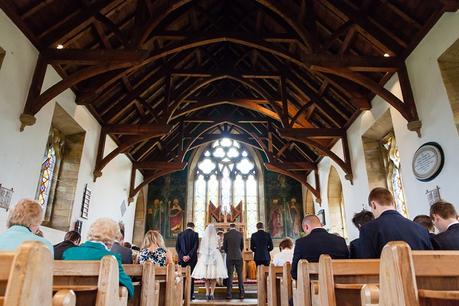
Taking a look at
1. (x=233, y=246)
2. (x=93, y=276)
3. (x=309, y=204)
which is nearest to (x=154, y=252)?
(x=93, y=276)

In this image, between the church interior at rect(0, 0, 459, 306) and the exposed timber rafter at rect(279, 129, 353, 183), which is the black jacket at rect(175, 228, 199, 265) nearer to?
the church interior at rect(0, 0, 459, 306)

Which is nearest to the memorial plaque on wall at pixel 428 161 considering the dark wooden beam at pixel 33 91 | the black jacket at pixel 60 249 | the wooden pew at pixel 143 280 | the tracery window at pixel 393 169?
the tracery window at pixel 393 169

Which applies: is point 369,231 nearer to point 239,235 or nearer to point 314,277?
point 314,277

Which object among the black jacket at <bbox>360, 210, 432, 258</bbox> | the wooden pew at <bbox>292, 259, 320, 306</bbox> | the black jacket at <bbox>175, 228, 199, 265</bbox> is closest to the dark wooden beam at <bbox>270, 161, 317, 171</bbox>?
the black jacket at <bbox>175, 228, 199, 265</bbox>

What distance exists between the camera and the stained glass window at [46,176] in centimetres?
641

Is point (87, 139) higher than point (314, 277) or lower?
higher

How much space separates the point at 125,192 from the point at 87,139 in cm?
304

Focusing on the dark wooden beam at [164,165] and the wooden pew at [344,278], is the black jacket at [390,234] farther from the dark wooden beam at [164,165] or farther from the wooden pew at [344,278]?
the dark wooden beam at [164,165]

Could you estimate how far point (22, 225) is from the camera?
211 centimetres

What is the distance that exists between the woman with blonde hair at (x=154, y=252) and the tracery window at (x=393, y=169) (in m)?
5.19

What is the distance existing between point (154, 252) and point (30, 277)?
3.12 metres

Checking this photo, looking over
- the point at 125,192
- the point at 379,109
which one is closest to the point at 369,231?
the point at 379,109

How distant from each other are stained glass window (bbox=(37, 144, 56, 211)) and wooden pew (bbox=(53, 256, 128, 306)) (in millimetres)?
5538

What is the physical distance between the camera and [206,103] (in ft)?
32.6
